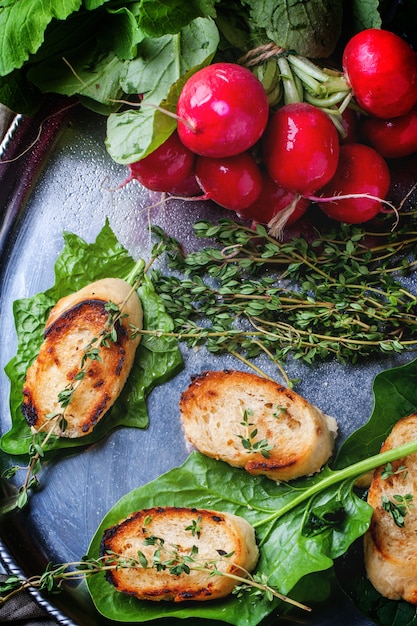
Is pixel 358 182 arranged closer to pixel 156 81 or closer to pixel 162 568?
pixel 156 81

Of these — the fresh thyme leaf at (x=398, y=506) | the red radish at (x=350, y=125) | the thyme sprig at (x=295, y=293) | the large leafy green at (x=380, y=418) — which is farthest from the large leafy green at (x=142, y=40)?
the fresh thyme leaf at (x=398, y=506)

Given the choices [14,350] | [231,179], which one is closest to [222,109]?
[231,179]

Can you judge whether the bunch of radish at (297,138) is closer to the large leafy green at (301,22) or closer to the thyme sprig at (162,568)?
the large leafy green at (301,22)

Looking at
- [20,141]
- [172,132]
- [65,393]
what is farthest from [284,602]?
[20,141]

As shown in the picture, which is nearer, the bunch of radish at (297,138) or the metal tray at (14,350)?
the bunch of radish at (297,138)

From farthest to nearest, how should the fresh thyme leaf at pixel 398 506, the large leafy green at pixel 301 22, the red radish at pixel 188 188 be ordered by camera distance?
1. the red radish at pixel 188 188
2. the large leafy green at pixel 301 22
3. the fresh thyme leaf at pixel 398 506
